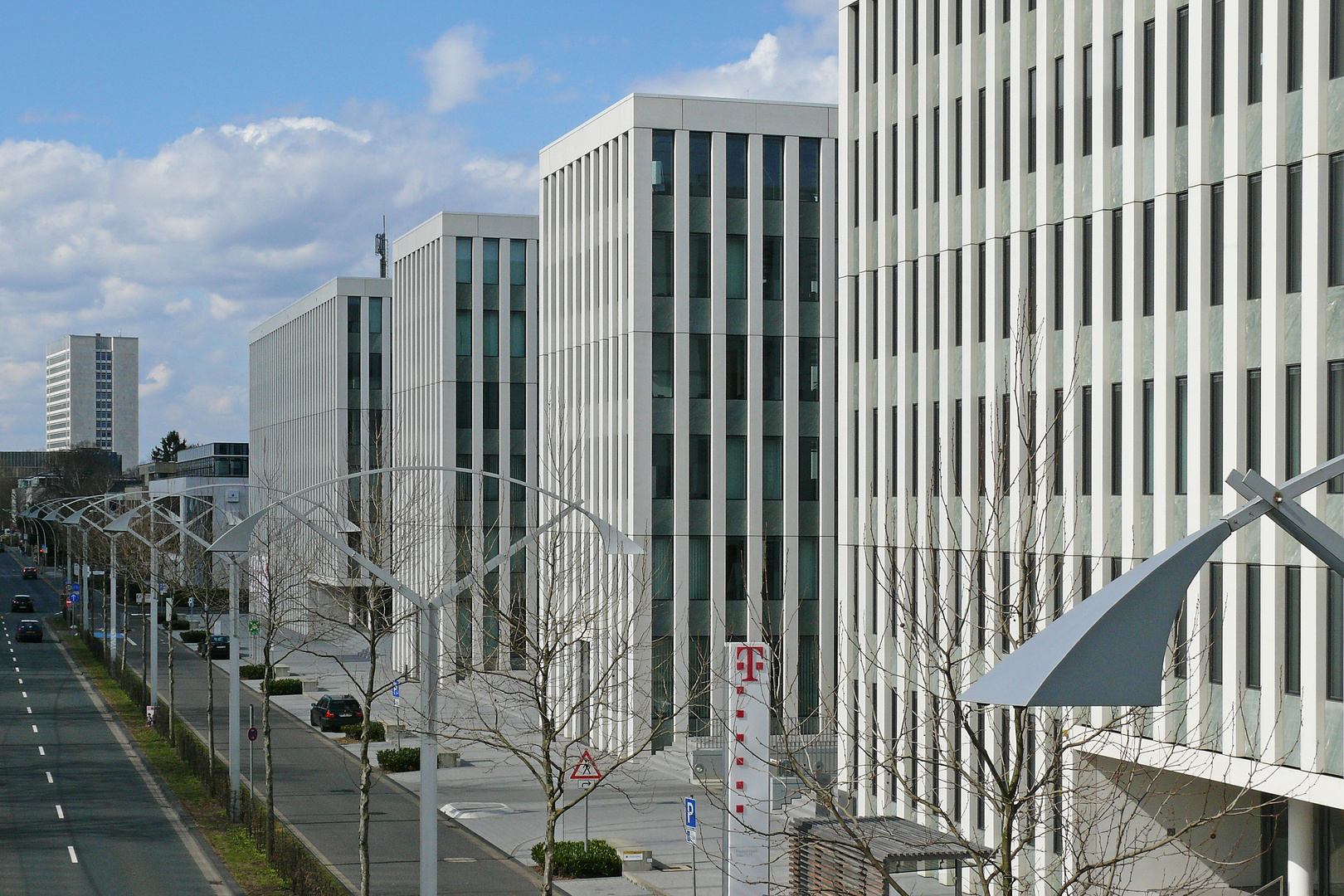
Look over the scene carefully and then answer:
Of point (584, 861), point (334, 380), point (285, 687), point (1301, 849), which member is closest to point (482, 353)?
point (285, 687)

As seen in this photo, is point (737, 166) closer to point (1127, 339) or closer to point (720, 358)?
point (720, 358)

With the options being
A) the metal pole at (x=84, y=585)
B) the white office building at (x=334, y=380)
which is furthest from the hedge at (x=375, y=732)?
the metal pole at (x=84, y=585)

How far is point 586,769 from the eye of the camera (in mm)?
24266

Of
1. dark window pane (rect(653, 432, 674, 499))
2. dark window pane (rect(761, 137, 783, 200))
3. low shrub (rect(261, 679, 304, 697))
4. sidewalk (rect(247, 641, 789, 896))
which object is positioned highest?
dark window pane (rect(761, 137, 783, 200))

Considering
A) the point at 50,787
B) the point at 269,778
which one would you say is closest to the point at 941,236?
the point at 269,778

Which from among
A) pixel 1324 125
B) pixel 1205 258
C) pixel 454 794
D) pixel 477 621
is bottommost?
pixel 454 794

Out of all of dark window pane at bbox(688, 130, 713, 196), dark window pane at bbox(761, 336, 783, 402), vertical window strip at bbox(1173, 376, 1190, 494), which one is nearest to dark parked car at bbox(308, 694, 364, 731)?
dark window pane at bbox(761, 336, 783, 402)

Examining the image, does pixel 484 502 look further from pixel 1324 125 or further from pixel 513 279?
pixel 1324 125

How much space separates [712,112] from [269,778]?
82.5 ft

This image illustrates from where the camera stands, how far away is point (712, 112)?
46.1 m

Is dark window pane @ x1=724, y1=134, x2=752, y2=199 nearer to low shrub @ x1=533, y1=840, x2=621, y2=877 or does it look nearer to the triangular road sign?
low shrub @ x1=533, y1=840, x2=621, y2=877

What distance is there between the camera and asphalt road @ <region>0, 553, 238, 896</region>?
28.1 meters

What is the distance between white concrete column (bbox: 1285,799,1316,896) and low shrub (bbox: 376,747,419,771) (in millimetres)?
26845

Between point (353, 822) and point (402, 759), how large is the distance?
26.5 ft
